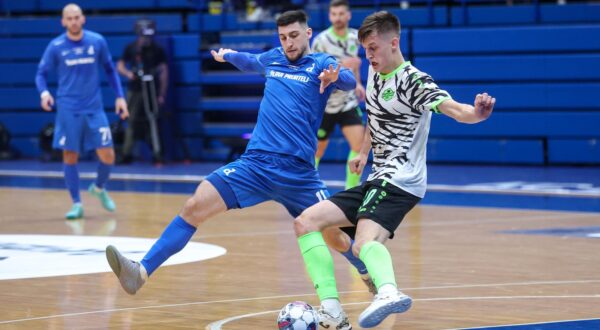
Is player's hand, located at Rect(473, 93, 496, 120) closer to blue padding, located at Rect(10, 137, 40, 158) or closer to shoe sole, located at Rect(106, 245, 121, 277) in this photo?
shoe sole, located at Rect(106, 245, 121, 277)

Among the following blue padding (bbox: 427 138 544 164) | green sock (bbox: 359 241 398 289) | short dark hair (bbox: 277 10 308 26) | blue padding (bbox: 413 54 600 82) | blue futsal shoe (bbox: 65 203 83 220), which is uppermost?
short dark hair (bbox: 277 10 308 26)

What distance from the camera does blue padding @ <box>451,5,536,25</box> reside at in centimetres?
1752

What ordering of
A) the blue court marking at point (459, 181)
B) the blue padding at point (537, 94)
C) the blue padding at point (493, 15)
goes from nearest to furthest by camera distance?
1. the blue court marking at point (459, 181)
2. the blue padding at point (537, 94)
3. the blue padding at point (493, 15)

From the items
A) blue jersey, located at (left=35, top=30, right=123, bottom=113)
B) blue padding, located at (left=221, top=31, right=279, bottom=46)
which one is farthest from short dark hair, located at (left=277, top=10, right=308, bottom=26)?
blue padding, located at (left=221, top=31, right=279, bottom=46)

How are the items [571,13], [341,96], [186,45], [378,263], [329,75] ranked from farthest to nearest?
1. [186,45]
2. [571,13]
3. [341,96]
4. [329,75]
5. [378,263]

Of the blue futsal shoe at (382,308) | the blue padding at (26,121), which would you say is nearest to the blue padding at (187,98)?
the blue padding at (26,121)

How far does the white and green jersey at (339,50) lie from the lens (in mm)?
12297

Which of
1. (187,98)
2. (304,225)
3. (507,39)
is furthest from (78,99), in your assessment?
(187,98)

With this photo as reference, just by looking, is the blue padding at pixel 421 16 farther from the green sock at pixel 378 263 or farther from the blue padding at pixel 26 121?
the green sock at pixel 378 263

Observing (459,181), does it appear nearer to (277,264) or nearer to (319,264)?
(277,264)

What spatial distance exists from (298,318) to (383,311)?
1.92ft

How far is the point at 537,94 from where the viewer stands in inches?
690

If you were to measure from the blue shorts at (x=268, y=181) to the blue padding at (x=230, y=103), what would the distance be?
12374mm

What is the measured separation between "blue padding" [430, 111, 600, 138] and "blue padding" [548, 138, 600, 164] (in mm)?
122
